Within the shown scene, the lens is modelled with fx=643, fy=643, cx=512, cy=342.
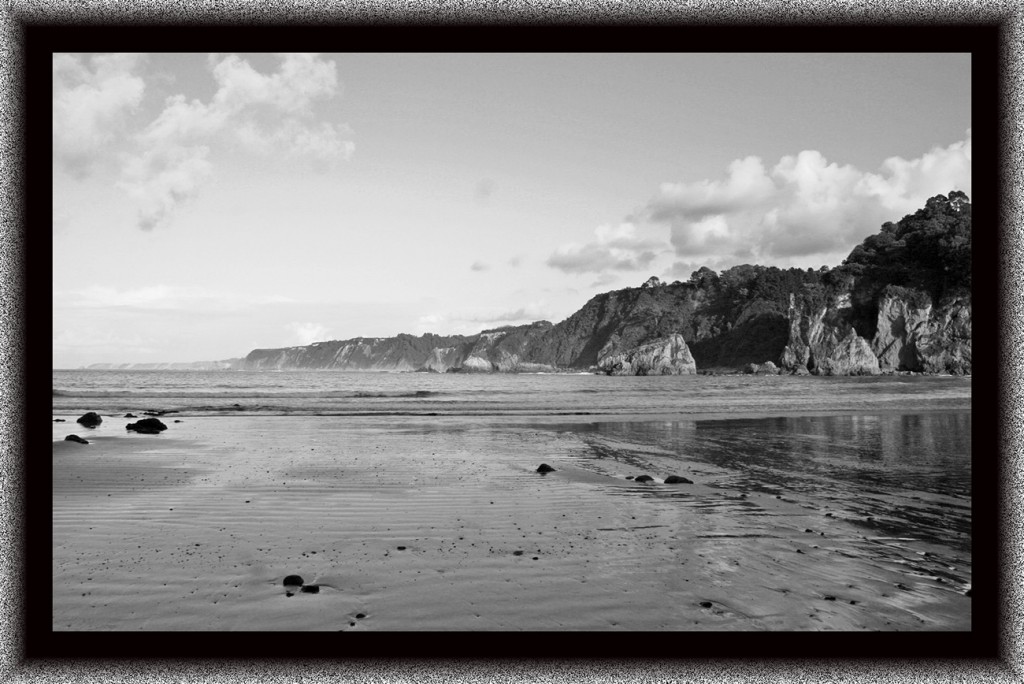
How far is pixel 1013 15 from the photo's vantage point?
1949 mm

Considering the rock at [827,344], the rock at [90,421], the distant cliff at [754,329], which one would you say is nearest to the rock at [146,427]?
the rock at [90,421]

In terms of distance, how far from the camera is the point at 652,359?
47.6m

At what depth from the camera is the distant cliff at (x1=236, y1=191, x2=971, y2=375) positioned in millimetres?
44656

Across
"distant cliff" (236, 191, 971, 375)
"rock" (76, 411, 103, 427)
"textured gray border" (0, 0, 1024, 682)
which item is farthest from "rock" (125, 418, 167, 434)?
"distant cliff" (236, 191, 971, 375)

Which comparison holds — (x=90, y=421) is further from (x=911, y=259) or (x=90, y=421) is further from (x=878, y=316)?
(x=878, y=316)

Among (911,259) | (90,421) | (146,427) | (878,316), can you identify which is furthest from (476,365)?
(146,427)

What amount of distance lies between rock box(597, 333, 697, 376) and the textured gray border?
43.5 m

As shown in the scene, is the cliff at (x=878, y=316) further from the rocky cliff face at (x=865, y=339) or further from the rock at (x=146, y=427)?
the rock at (x=146, y=427)

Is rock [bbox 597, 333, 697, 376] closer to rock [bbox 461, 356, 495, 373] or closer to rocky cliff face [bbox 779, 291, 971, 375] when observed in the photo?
rocky cliff face [bbox 779, 291, 971, 375]

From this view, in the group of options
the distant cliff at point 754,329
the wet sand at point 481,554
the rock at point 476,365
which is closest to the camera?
the wet sand at point 481,554

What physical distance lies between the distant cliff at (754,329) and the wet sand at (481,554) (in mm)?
33805

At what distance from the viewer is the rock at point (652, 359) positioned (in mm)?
45688

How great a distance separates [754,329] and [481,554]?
178 ft

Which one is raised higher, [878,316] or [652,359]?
[878,316]
